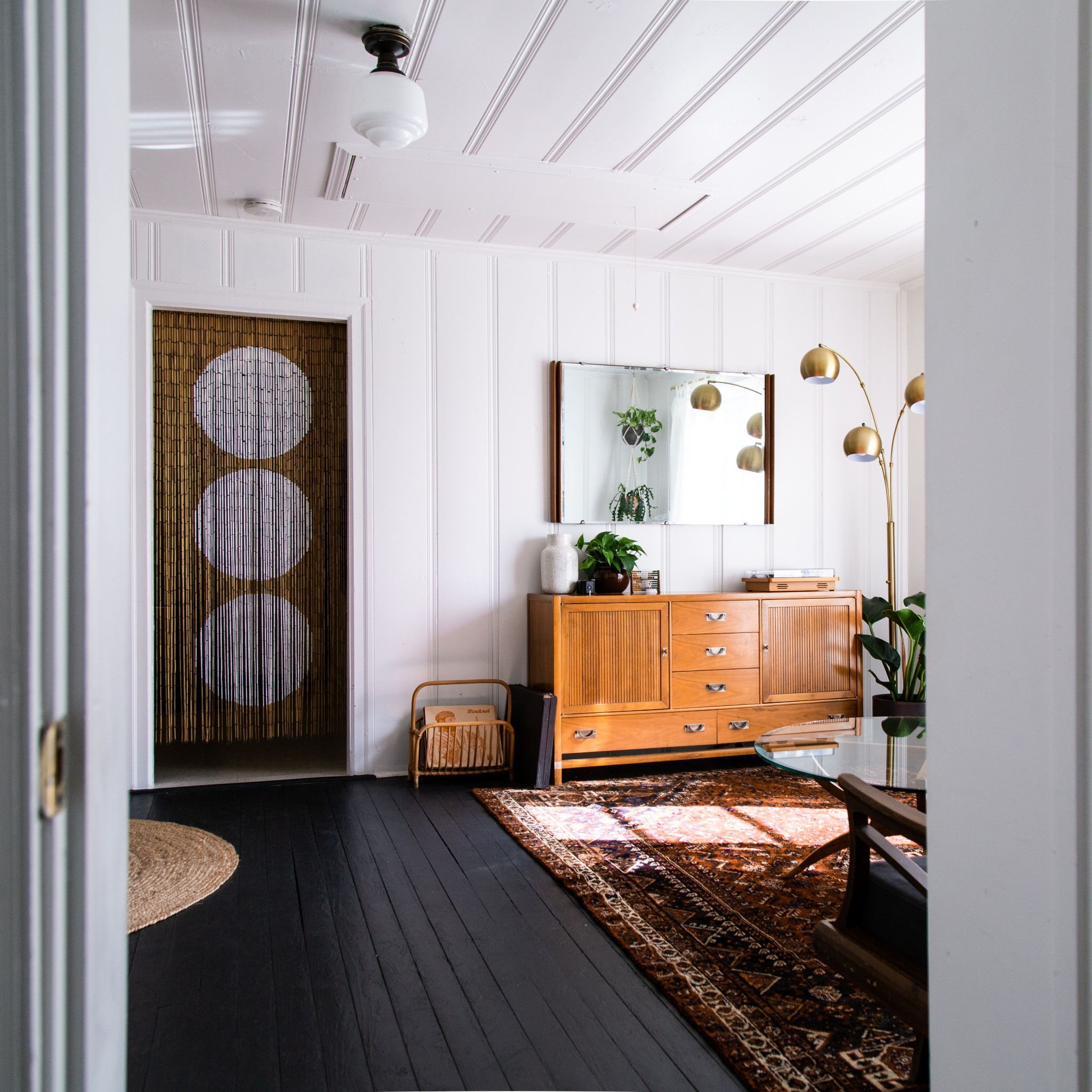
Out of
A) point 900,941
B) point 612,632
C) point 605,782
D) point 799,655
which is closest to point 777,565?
point 799,655

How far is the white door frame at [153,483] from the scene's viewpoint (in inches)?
159

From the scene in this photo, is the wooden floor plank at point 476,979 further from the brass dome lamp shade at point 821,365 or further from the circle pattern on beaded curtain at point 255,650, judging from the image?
the brass dome lamp shade at point 821,365

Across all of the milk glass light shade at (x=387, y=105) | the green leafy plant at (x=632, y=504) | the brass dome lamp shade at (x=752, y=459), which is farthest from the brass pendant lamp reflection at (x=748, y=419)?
the milk glass light shade at (x=387, y=105)

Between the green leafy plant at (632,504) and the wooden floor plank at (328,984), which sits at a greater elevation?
the green leafy plant at (632,504)

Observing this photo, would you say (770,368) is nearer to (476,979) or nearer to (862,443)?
(862,443)

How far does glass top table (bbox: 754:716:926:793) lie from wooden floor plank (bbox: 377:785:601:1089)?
90 centimetres

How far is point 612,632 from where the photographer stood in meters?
4.29

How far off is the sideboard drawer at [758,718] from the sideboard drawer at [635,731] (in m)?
0.05

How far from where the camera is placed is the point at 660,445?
15.8 feet

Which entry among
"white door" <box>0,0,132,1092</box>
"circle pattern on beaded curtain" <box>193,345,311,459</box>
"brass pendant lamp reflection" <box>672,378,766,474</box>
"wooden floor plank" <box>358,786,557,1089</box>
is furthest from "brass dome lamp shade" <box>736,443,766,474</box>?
"white door" <box>0,0,132,1092</box>

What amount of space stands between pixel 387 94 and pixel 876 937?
2.56 metres

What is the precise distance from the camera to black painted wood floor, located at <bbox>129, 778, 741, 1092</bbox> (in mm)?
1804

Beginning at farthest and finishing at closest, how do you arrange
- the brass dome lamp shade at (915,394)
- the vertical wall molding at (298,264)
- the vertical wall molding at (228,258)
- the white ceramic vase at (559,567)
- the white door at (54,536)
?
the white ceramic vase at (559,567), the vertical wall molding at (298,264), the vertical wall molding at (228,258), the brass dome lamp shade at (915,394), the white door at (54,536)

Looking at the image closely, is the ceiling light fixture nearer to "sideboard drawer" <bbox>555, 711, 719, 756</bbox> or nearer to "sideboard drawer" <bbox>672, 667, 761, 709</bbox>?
"sideboard drawer" <bbox>555, 711, 719, 756</bbox>
